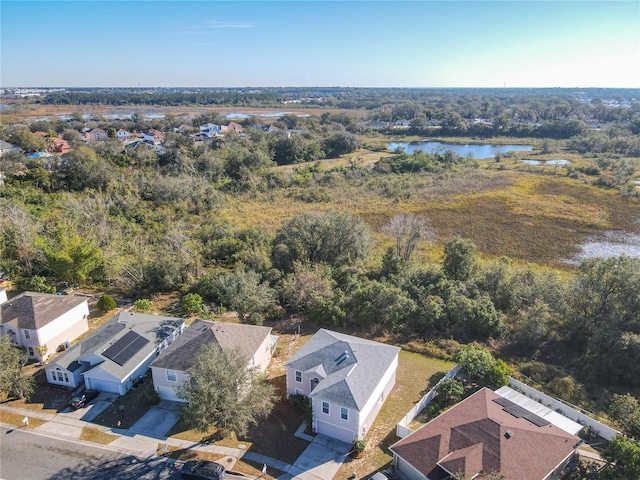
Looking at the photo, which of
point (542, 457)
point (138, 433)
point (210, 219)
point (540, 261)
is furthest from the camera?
point (210, 219)

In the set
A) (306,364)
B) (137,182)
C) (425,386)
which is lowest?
(425,386)

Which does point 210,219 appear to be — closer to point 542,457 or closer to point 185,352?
point 185,352

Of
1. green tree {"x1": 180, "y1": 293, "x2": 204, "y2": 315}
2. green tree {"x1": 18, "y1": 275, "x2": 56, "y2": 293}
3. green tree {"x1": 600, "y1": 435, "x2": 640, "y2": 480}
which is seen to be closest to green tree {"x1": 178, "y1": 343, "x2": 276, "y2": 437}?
green tree {"x1": 180, "y1": 293, "x2": 204, "y2": 315}

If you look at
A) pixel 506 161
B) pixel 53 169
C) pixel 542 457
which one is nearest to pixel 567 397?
pixel 542 457

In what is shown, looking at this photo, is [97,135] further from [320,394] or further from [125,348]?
[320,394]

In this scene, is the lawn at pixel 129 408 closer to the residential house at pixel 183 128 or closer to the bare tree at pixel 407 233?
the bare tree at pixel 407 233

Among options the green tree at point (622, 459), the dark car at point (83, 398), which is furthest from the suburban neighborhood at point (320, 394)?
the green tree at point (622, 459)
